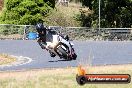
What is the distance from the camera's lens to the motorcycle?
14.7 feet

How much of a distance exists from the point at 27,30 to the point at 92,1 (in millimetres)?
9089

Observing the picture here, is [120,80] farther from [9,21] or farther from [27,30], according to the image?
[9,21]

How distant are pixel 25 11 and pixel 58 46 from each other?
41585mm

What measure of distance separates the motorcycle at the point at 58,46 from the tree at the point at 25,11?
40.1m

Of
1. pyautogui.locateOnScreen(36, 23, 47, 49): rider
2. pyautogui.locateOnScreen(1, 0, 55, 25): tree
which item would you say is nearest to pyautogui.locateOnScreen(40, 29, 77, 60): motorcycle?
pyautogui.locateOnScreen(36, 23, 47, 49): rider

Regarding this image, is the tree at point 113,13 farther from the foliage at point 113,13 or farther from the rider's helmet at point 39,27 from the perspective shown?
the rider's helmet at point 39,27

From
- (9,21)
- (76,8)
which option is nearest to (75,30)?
(9,21)

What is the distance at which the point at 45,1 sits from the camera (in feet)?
154

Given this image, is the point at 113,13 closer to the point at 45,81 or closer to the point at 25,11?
the point at 25,11

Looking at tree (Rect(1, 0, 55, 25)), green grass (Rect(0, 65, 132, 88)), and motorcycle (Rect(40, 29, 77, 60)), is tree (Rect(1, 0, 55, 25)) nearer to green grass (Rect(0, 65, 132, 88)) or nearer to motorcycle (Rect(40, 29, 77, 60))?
→ green grass (Rect(0, 65, 132, 88))

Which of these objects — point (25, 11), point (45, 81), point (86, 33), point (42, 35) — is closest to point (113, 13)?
point (86, 33)

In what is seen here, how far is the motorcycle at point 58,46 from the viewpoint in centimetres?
449

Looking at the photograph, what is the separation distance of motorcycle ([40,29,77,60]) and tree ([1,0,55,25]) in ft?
132

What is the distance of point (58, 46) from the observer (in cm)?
450
